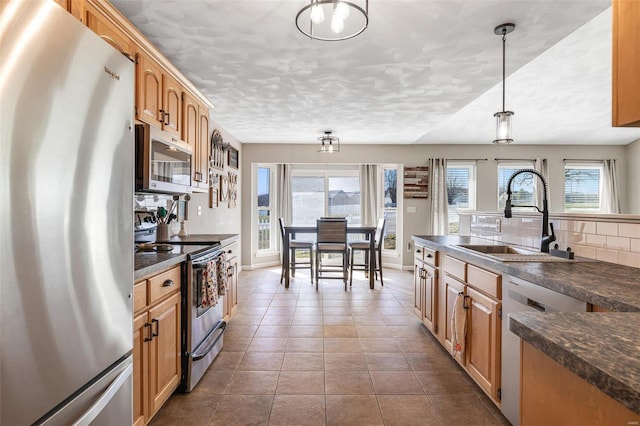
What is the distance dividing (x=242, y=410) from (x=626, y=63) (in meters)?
2.28

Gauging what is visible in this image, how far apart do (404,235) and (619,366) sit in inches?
218

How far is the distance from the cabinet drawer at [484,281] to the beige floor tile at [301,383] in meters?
1.18

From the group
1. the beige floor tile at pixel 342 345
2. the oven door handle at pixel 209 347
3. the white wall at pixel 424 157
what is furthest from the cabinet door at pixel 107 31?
the white wall at pixel 424 157

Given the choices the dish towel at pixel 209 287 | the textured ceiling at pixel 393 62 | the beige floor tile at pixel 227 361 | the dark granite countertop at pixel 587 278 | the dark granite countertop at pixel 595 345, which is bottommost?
the beige floor tile at pixel 227 361

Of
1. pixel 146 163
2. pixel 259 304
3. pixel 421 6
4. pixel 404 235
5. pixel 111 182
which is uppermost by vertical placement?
pixel 421 6

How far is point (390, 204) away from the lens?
6.42 meters

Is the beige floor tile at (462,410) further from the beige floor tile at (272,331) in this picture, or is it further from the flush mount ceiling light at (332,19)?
the flush mount ceiling light at (332,19)

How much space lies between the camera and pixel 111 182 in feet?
3.69

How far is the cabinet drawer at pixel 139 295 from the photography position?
57.7 inches

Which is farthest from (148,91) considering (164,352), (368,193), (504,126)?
(368,193)

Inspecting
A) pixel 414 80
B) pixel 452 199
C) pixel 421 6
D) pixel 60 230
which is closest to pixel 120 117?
pixel 60 230

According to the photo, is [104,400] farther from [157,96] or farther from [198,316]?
[157,96]

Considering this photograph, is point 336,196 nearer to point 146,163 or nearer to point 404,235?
point 404,235

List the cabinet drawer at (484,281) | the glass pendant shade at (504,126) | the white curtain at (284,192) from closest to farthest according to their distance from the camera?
the cabinet drawer at (484,281)
the glass pendant shade at (504,126)
the white curtain at (284,192)
